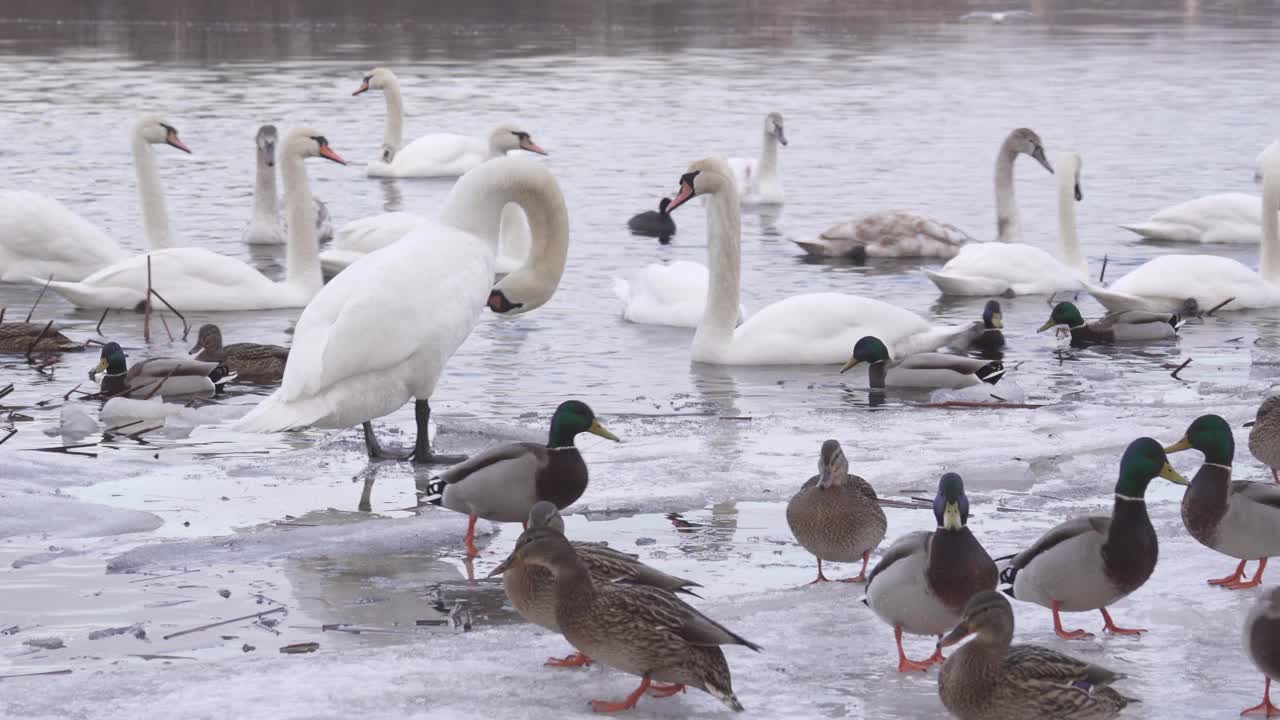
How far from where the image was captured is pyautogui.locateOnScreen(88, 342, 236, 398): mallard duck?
969 centimetres

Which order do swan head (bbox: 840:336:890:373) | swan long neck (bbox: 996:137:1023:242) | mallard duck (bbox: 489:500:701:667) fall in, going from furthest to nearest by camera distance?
1. swan long neck (bbox: 996:137:1023:242)
2. swan head (bbox: 840:336:890:373)
3. mallard duck (bbox: 489:500:701:667)

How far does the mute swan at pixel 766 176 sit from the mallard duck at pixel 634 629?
14.3 metres

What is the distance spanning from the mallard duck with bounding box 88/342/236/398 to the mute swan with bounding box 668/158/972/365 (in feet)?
9.66

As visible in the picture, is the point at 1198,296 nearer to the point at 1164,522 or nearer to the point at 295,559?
the point at 1164,522

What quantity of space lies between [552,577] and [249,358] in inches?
210

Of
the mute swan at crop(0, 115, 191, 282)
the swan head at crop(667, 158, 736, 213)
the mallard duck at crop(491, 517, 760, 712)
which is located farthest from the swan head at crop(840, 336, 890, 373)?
the mute swan at crop(0, 115, 191, 282)

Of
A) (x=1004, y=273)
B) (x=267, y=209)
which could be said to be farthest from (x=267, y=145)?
(x=1004, y=273)

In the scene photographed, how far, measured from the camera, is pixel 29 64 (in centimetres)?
3828

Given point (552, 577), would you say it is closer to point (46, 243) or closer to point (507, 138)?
point (46, 243)

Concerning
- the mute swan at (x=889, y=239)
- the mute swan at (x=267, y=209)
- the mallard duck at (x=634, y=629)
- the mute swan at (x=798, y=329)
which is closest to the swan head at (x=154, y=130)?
the mute swan at (x=267, y=209)

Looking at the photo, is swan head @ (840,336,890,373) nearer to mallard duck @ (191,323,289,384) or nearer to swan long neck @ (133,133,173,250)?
mallard duck @ (191,323,289,384)

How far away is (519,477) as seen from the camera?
265 inches

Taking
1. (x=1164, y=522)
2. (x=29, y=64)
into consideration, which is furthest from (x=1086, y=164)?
(x=29, y=64)

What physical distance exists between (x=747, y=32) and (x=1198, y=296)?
42326 millimetres
